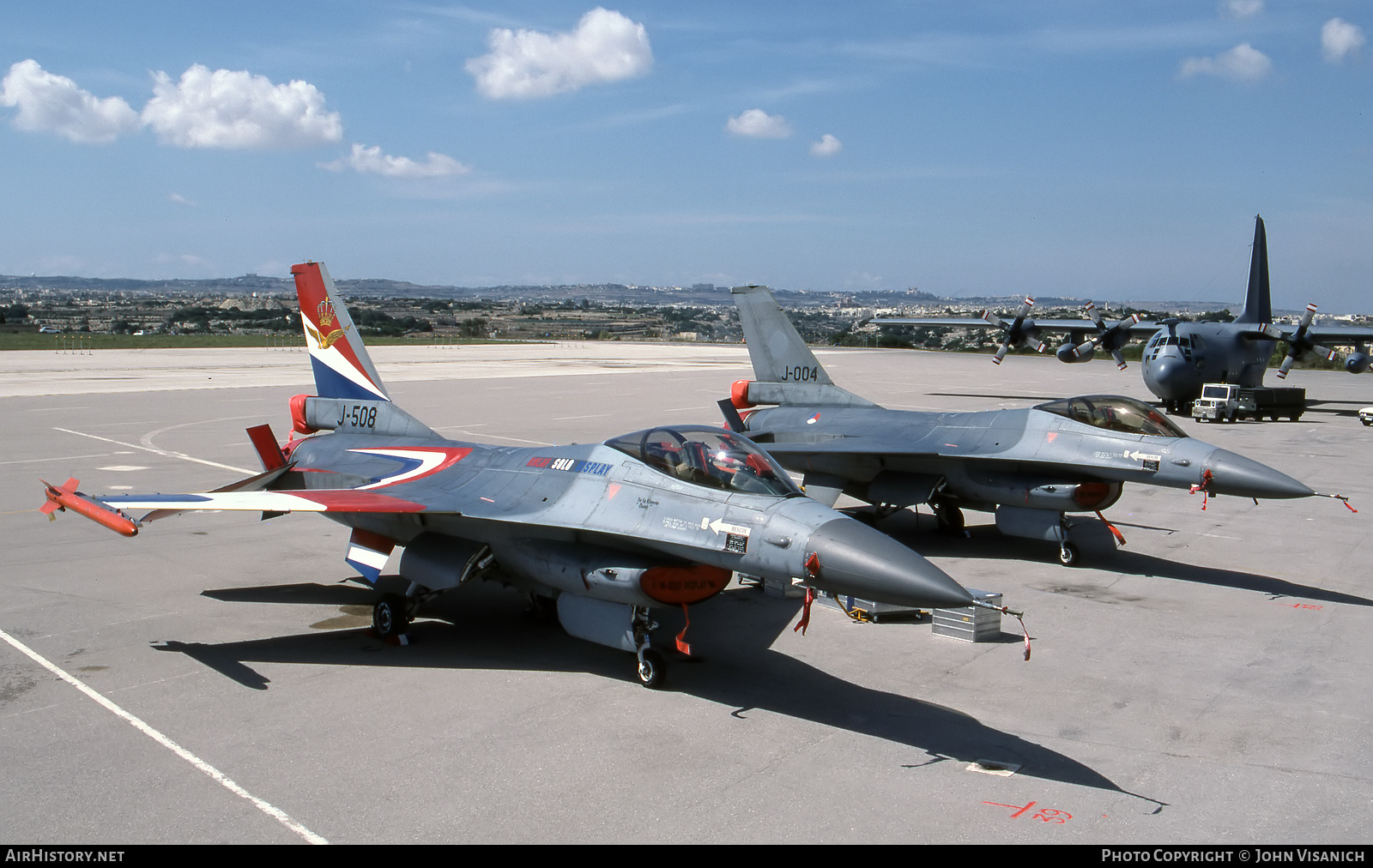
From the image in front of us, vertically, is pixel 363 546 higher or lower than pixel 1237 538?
higher

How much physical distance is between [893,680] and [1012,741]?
173cm

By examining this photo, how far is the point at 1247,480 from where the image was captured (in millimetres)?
13461

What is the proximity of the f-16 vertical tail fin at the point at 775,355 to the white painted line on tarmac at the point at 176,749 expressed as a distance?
1286cm

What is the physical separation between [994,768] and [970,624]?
3.49 m

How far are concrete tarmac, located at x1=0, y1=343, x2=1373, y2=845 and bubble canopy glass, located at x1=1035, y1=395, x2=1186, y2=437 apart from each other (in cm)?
212

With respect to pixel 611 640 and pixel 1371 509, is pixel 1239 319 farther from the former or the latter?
pixel 611 640

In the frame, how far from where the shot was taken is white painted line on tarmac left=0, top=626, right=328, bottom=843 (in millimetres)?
6891

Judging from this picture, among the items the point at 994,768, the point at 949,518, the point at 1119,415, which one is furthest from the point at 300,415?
the point at 1119,415

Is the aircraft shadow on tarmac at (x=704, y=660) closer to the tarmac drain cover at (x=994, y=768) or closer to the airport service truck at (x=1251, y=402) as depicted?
the tarmac drain cover at (x=994, y=768)

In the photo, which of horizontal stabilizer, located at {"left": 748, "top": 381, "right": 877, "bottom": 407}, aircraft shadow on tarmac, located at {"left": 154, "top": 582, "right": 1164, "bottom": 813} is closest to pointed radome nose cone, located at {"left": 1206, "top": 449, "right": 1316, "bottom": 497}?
aircraft shadow on tarmac, located at {"left": 154, "top": 582, "right": 1164, "bottom": 813}

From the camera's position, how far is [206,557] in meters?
14.7

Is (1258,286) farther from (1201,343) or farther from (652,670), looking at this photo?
(652,670)

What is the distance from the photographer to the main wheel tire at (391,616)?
11.2m
